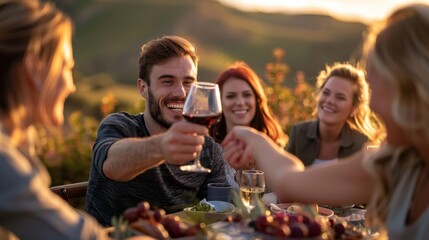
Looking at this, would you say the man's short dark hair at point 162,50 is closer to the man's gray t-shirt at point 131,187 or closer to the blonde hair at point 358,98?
the man's gray t-shirt at point 131,187

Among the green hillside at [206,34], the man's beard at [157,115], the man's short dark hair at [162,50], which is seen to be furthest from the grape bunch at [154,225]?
the green hillside at [206,34]

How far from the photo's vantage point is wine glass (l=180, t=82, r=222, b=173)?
8.10 feet

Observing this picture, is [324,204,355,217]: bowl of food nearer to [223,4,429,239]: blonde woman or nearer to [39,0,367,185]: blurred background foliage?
[223,4,429,239]: blonde woman

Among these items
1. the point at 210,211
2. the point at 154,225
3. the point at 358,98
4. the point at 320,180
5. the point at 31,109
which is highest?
the point at 31,109

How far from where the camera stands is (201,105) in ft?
8.11

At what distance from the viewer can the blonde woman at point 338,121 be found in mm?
5539

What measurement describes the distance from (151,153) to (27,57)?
99cm

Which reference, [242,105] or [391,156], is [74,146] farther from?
[391,156]

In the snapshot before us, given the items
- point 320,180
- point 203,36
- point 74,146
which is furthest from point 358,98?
point 203,36

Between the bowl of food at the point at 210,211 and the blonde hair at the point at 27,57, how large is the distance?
0.91 meters

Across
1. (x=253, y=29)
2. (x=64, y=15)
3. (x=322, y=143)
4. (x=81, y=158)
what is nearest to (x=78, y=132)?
(x=81, y=158)

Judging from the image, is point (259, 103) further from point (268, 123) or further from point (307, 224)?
point (307, 224)

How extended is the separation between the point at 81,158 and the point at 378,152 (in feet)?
14.6

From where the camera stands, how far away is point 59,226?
171cm
